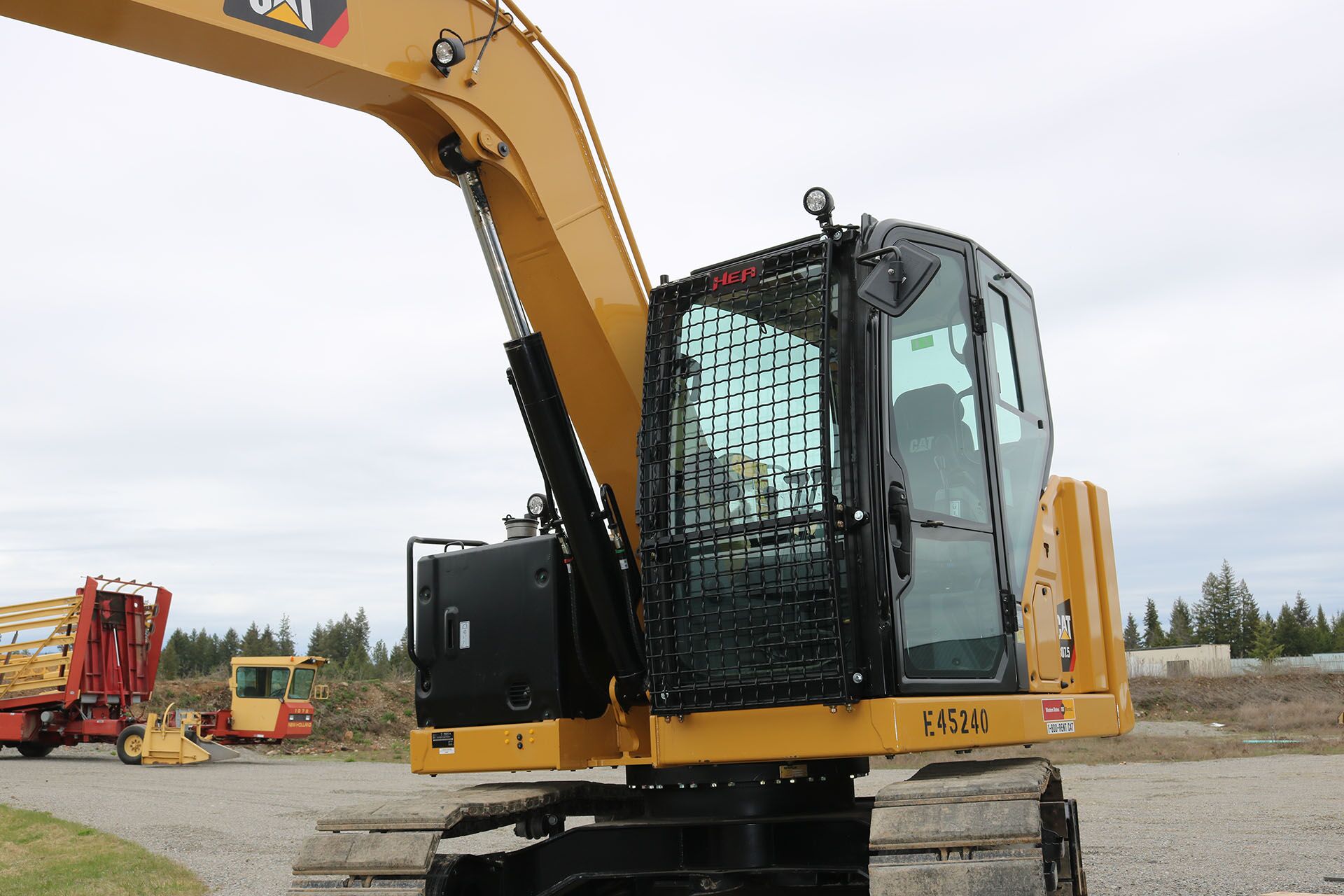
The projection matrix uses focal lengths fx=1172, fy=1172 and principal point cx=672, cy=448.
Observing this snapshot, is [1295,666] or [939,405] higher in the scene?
[939,405]

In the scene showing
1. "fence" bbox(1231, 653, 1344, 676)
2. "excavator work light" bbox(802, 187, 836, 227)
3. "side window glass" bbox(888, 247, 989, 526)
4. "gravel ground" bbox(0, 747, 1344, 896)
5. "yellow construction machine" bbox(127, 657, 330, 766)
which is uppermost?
"excavator work light" bbox(802, 187, 836, 227)

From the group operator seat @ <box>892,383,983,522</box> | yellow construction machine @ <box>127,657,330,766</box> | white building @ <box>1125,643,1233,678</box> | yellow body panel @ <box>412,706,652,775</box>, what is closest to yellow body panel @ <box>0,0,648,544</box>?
yellow body panel @ <box>412,706,652,775</box>

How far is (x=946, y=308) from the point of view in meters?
5.03

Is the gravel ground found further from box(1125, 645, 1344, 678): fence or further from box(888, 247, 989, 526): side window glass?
box(1125, 645, 1344, 678): fence

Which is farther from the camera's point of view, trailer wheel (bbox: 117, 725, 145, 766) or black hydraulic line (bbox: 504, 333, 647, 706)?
trailer wheel (bbox: 117, 725, 145, 766)

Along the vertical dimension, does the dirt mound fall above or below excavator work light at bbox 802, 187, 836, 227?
below

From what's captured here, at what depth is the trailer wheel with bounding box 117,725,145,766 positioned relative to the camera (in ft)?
80.1

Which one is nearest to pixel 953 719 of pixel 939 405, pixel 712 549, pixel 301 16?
pixel 712 549

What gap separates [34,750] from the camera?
25.8 metres

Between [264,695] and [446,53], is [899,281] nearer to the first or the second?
[446,53]

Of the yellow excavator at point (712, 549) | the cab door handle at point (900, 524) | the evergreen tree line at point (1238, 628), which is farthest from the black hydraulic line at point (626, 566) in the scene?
the evergreen tree line at point (1238, 628)

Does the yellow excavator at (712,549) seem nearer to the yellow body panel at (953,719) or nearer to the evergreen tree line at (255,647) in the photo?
the yellow body panel at (953,719)

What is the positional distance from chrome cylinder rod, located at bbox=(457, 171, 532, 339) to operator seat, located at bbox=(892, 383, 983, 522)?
173 centimetres

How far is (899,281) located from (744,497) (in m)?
1.04
